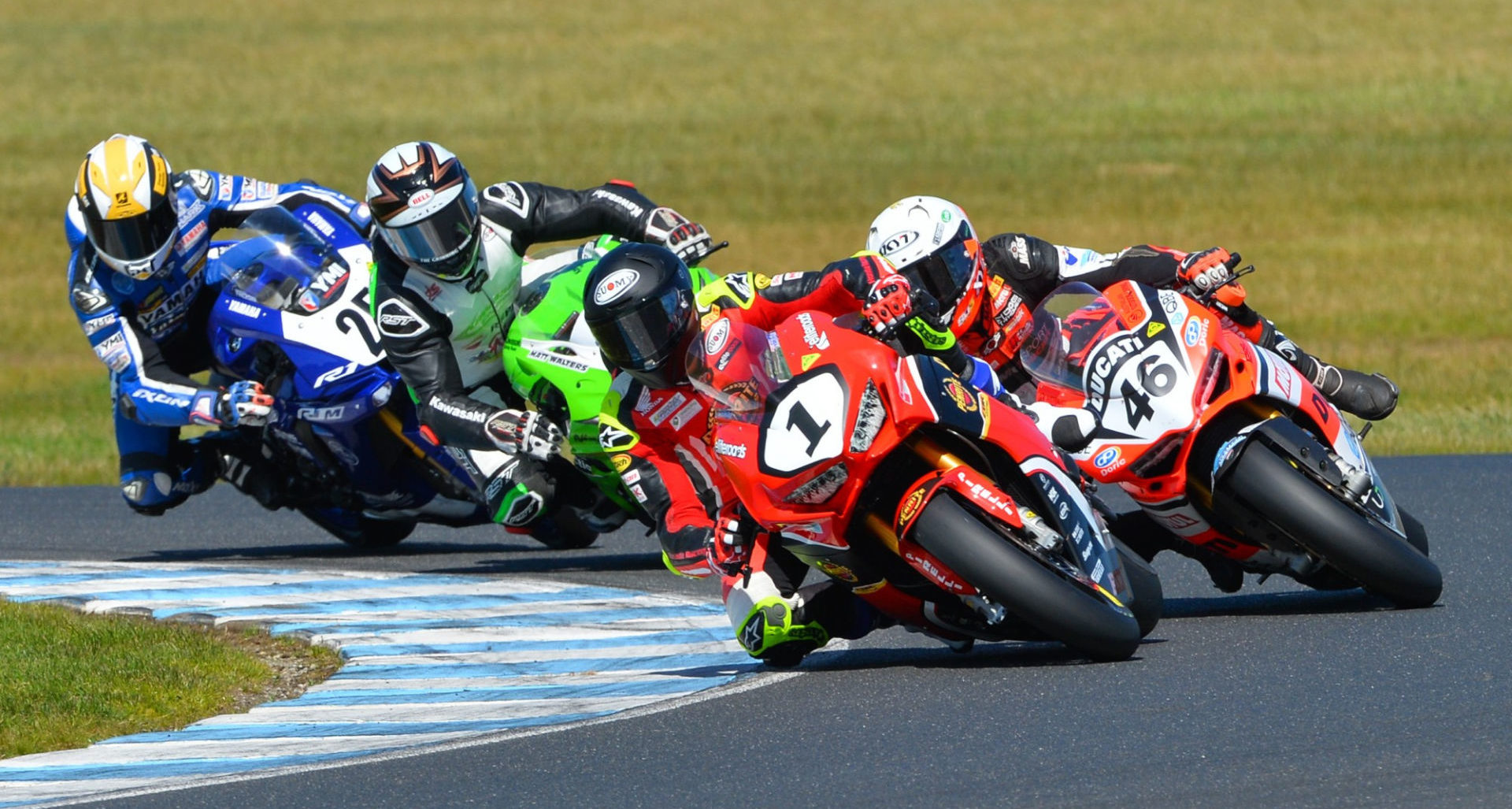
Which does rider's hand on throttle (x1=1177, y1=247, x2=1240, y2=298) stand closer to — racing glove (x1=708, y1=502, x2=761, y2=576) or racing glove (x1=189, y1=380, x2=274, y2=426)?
racing glove (x1=708, y1=502, x2=761, y2=576)

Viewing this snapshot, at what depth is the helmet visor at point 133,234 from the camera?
34.6 ft

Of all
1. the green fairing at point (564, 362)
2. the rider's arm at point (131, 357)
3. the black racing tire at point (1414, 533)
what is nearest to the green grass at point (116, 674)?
the green fairing at point (564, 362)

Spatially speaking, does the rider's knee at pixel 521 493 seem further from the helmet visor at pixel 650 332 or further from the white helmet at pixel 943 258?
the helmet visor at pixel 650 332

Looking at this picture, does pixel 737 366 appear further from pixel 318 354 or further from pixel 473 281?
pixel 318 354

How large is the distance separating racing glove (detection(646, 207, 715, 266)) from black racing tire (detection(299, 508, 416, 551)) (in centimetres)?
226

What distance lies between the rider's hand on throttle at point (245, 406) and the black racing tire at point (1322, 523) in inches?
199

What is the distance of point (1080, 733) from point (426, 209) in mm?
4734

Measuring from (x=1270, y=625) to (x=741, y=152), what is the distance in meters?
24.9

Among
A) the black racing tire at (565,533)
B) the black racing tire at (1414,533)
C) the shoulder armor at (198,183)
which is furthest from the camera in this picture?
the shoulder armor at (198,183)

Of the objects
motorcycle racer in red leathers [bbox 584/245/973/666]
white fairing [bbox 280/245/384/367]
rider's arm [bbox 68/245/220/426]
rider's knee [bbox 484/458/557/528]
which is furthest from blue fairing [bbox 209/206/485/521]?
motorcycle racer in red leathers [bbox 584/245/973/666]

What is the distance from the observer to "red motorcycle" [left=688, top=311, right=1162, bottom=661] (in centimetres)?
642

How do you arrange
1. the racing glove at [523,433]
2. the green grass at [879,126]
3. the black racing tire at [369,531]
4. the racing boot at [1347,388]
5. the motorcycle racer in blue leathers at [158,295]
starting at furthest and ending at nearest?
the green grass at [879,126], the black racing tire at [369,531], the motorcycle racer in blue leathers at [158,295], the racing glove at [523,433], the racing boot at [1347,388]

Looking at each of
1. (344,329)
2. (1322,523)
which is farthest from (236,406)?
(1322,523)

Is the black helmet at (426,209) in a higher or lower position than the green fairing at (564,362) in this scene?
higher
